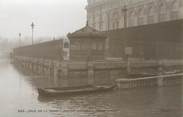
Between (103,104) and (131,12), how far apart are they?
38557 millimetres

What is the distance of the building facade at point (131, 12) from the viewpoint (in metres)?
39.4

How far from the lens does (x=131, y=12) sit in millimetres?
49938

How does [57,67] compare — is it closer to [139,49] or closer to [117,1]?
[139,49]

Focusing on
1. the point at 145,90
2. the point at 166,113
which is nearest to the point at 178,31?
the point at 145,90

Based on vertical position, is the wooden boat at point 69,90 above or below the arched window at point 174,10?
below

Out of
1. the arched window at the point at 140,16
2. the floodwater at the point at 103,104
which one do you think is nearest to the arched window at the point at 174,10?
the arched window at the point at 140,16

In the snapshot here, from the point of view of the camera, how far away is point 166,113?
10.7 m

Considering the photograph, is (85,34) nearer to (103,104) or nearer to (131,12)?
(103,104)

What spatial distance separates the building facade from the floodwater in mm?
16095

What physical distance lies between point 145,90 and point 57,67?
6258 millimetres

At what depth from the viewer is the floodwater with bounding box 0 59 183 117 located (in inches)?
407

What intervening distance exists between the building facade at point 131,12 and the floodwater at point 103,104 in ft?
52.8

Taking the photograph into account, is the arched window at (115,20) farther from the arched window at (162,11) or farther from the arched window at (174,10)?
the arched window at (174,10)

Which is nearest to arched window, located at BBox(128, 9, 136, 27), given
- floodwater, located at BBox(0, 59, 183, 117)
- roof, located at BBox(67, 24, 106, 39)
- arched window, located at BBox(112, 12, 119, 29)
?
arched window, located at BBox(112, 12, 119, 29)
